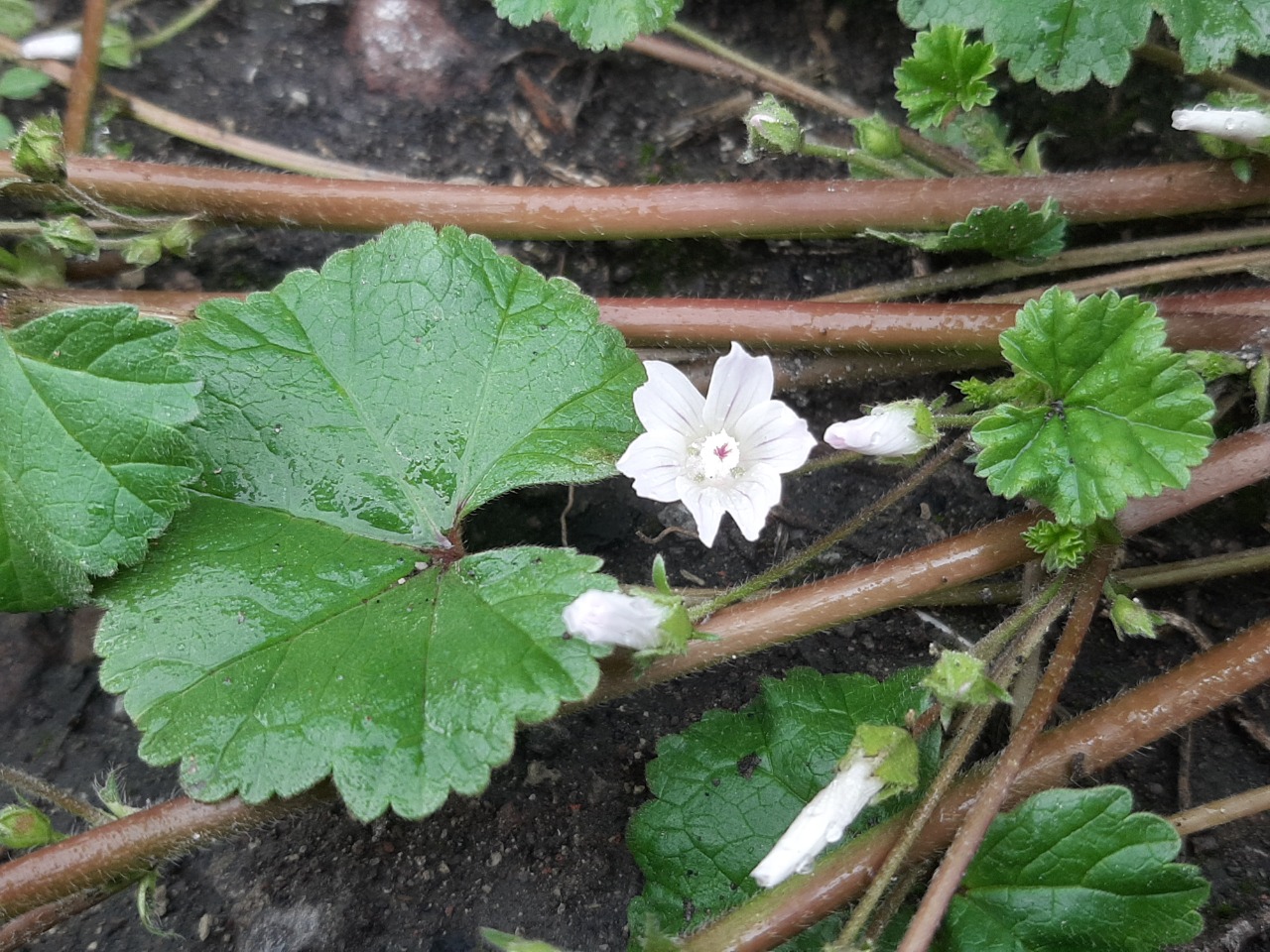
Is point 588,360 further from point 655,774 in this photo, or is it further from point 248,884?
point 248,884

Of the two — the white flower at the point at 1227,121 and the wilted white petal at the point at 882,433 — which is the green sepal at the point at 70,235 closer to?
the wilted white petal at the point at 882,433

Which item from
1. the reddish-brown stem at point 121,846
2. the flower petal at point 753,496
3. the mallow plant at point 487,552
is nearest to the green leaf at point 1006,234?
the mallow plant at point 487,552

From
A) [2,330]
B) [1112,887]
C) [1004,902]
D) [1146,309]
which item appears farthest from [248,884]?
[1146,309]

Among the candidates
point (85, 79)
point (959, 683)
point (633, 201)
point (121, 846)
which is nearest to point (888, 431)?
point (959, 683)

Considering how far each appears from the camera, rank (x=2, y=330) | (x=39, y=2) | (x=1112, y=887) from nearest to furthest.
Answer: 1. (x=1112, y=887)
2. (x=2, y=330)
3. (x=39, y=2)

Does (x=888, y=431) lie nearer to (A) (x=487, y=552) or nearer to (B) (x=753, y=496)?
(B) (x=753, y=496)

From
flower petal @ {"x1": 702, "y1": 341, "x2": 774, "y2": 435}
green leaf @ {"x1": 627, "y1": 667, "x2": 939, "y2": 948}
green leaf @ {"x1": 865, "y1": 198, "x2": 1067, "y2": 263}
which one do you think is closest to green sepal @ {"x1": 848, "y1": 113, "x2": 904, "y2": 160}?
green leaf @ {"x1": 865, "y1": 198, "x2": 1067, "y2": 263}
